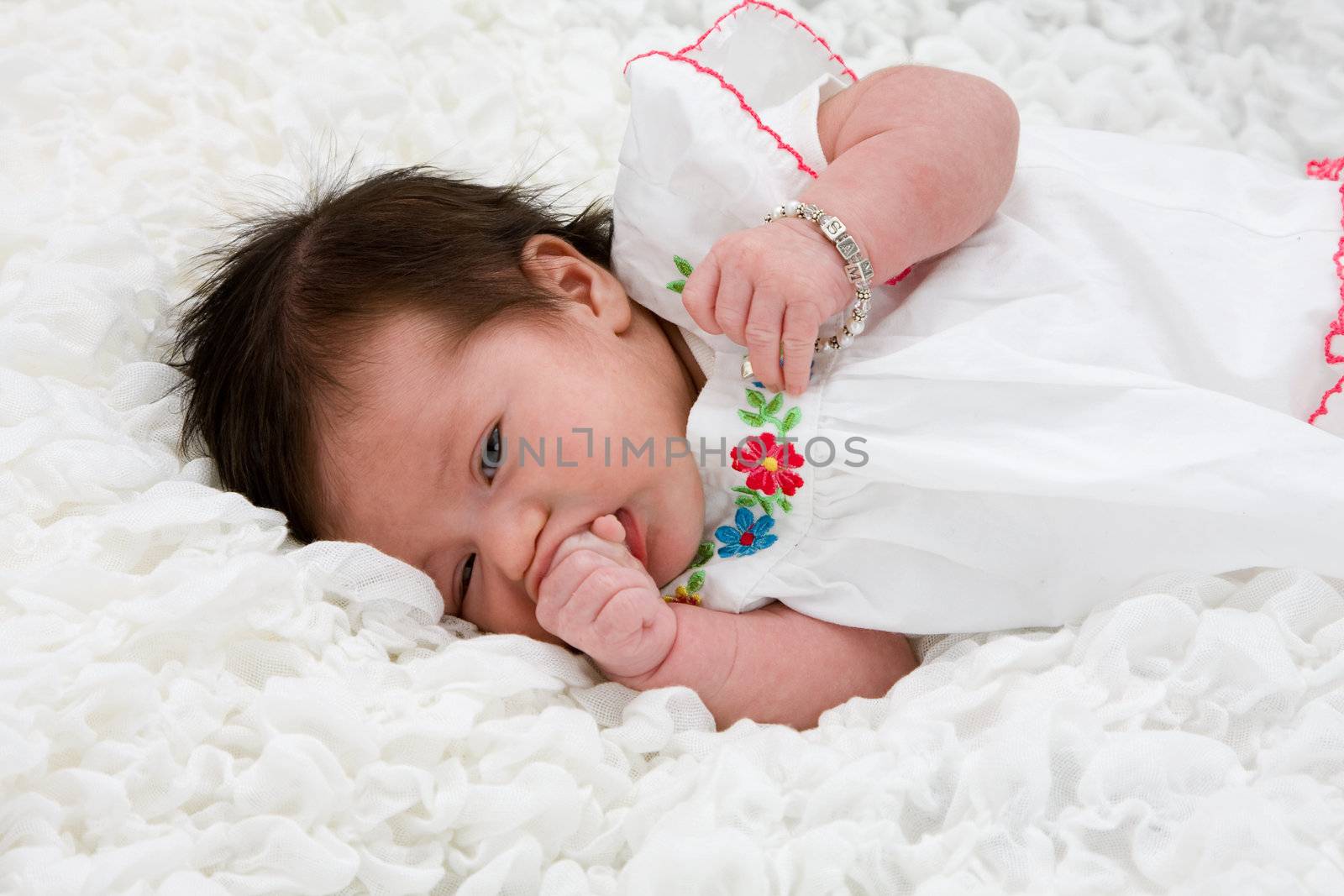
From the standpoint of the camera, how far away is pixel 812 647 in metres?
1.25

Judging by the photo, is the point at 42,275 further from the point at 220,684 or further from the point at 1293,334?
the point at 1293,334

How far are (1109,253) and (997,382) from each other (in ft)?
0.94

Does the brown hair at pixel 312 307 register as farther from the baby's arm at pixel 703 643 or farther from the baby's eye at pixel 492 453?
the baby's arm at pixel 703 643

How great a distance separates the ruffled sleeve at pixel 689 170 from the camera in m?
1.36

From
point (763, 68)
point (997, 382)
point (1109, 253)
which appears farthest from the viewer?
point (763, 68)

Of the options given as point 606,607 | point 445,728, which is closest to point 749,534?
point 606,607

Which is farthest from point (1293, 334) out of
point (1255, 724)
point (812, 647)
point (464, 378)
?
point (464, 378)

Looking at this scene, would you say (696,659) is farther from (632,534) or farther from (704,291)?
(704,291)

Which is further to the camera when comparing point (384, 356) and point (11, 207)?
point (11, 207)

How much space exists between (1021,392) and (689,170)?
0.45m

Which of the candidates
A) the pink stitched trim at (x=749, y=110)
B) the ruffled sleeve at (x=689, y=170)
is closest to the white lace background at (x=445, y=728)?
the ruffled sleeve at (x=689, y=170)

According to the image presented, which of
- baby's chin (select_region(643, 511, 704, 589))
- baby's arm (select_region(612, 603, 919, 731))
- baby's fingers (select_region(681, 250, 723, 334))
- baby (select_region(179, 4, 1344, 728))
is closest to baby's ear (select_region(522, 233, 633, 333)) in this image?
baby (select_region(179, 4, 1344, 728))

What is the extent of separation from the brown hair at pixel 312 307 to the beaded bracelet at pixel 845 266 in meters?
0.28

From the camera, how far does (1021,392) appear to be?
1.22 m
